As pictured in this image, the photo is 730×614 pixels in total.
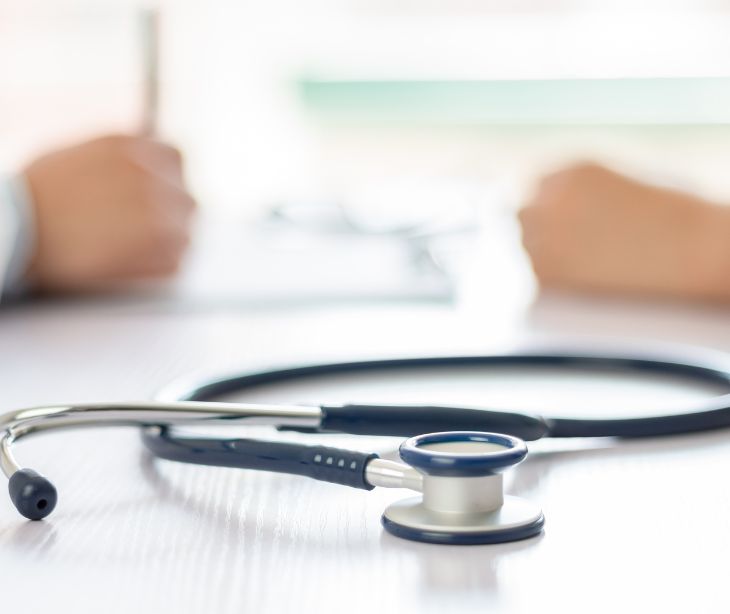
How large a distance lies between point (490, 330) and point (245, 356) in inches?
9.7

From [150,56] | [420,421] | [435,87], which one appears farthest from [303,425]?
[435,87]

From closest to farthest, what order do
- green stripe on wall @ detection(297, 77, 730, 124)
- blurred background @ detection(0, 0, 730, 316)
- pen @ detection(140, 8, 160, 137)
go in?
pen @ detection(140, 8, 160, 137), blurred background @ detection(0, 0, 730, 316), green stripe on wall @ detection(297, 77, 730, 124)

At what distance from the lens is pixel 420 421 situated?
0.47 meters

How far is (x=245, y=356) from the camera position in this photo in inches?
32.9

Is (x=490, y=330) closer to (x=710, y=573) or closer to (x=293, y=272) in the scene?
(x=293, y=272)

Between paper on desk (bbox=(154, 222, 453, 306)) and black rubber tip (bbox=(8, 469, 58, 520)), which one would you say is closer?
black rubber tip (bbox=(8, 469, 58, 520))

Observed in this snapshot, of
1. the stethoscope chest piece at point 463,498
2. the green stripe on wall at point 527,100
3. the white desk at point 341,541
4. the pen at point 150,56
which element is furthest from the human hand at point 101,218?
the green stripe on wall at point 527,100

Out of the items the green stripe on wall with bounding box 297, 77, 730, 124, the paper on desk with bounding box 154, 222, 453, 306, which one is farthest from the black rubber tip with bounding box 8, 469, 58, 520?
the green stripe on wall with bounding box 297, 77, 730, 124

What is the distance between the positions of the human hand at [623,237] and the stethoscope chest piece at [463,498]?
82 centimetres

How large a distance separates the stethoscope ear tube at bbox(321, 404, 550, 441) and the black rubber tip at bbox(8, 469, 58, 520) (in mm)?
127

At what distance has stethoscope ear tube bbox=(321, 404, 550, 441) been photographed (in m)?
0.47

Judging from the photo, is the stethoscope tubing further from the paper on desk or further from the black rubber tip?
the paper on desk

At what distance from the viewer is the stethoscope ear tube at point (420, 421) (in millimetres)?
466

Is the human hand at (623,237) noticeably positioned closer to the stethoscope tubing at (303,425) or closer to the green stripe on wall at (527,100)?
the stethoscope tubing at (303,425)
